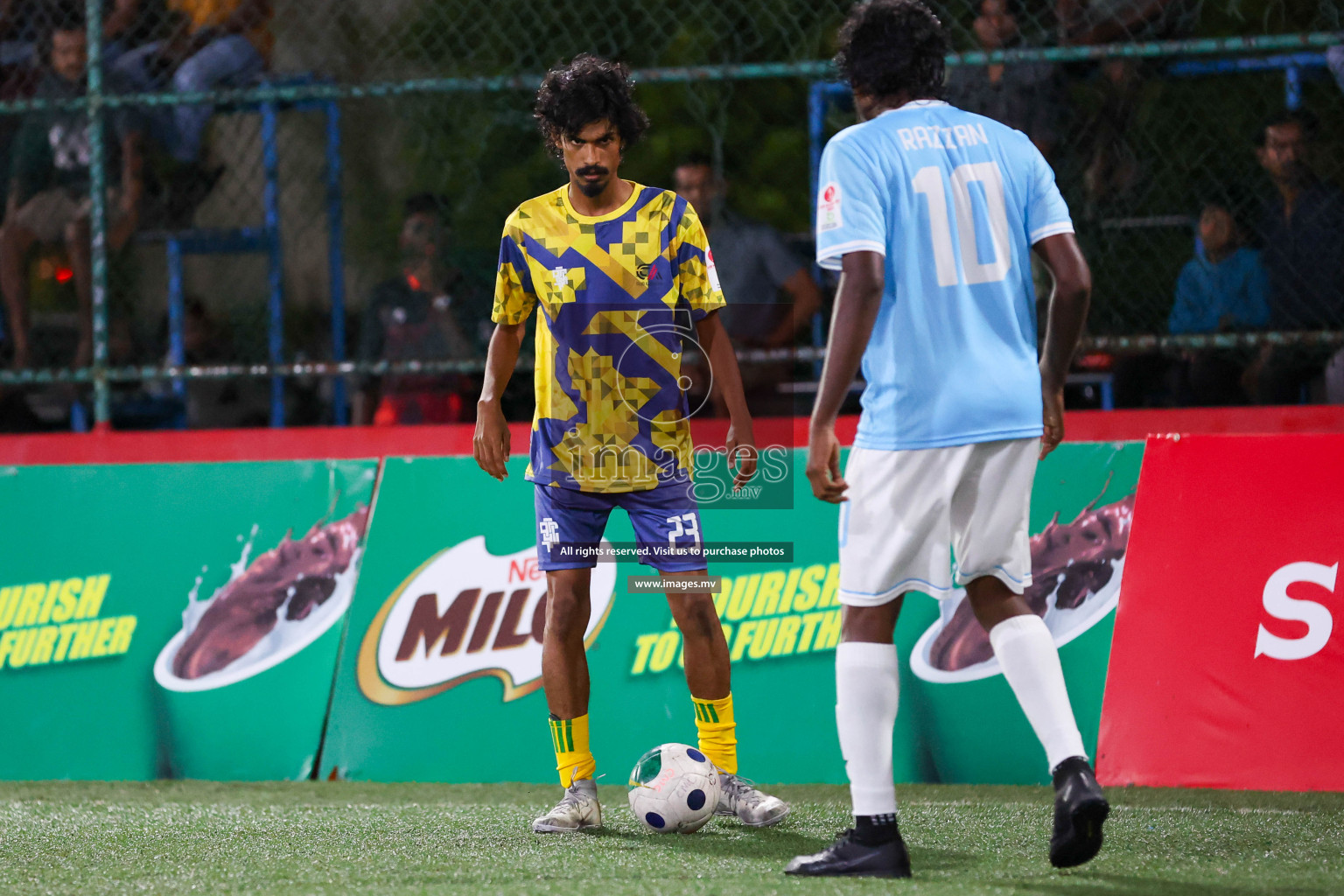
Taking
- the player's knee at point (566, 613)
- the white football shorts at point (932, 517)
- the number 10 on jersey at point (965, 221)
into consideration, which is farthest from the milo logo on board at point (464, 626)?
the number 10 on jersey at point (965, 221)

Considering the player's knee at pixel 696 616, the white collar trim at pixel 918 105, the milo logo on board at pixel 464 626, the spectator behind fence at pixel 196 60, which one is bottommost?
the milo logo on board at pixel 464 626

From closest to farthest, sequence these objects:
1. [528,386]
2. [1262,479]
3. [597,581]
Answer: [1262,479] < [597,581] < [528,386]

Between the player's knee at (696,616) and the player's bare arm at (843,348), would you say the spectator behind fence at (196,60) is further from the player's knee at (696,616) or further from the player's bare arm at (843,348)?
the player's bare arm at (843,348)

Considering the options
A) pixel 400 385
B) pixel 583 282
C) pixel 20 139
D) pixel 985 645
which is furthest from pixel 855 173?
pixel 20 139

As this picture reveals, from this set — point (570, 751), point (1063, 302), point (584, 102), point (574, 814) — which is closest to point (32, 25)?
point (584, 102)

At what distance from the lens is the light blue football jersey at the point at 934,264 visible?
3010 mm

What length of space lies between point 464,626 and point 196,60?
10.4 ft

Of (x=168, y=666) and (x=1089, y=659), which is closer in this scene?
(x=1089, y=659)

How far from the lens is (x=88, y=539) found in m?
5.20

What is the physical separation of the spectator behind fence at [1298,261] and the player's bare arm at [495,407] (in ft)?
9.82

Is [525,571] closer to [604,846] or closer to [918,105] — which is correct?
[604,846]

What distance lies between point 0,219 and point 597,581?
396cm

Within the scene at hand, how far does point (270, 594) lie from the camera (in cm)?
502

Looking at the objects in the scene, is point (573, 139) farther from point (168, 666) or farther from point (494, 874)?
point (168, 666)
